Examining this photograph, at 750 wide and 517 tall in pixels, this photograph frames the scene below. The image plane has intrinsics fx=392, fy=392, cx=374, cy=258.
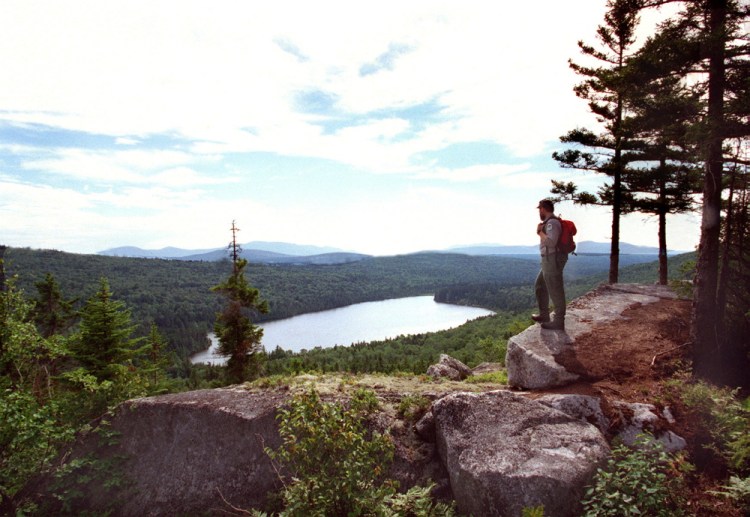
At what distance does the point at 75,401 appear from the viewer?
8.98 metres

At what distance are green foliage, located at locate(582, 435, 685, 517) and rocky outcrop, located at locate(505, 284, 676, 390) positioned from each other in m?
2.77

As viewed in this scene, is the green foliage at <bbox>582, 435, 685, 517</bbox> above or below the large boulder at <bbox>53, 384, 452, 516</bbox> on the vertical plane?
above

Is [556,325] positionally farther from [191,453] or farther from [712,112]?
[191,453]

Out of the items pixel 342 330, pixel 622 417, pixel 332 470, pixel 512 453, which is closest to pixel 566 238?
pixel 622 417

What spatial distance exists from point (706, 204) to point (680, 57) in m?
3.10

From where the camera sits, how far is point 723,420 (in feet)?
19.2

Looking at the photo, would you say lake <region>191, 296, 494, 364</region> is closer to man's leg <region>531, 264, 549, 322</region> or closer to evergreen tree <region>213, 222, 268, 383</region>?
evergreen tree <region>213, 222, 268, 383</region>

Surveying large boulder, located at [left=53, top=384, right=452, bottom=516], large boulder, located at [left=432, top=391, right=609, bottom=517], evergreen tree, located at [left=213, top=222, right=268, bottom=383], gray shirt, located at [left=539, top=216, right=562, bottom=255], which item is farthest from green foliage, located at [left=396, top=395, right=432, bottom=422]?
evergreen tree, located at [left=213, top=222, right=268, bottom=383]

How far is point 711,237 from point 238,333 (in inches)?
990

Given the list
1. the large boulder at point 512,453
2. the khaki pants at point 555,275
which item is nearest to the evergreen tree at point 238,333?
the khaki pants at point 555,275

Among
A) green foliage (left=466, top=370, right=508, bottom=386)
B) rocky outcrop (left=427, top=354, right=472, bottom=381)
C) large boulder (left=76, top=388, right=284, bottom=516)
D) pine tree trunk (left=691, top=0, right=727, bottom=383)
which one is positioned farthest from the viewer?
rocky outcrop (left=427, top=354, right=472, bottom=381)

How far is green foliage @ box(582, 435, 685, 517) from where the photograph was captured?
176 inches

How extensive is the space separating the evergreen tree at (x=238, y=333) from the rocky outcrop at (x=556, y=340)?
799 inches

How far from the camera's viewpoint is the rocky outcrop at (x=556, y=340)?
792 centimetres
